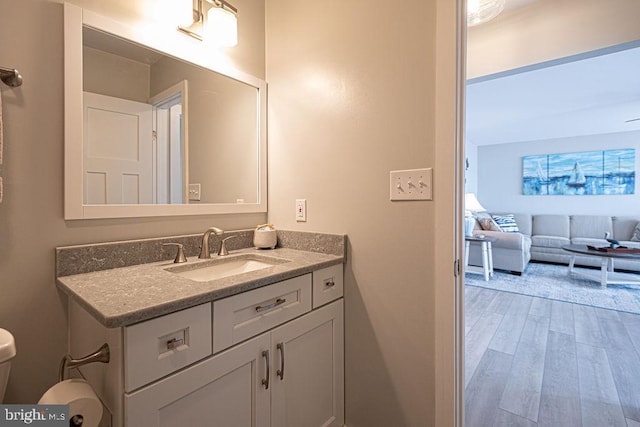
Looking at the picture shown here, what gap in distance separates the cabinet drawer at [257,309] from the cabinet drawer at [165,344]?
0.15 feet

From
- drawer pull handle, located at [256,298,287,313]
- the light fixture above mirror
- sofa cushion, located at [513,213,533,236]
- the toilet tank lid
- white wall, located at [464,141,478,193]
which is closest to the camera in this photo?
the toilet tank lid

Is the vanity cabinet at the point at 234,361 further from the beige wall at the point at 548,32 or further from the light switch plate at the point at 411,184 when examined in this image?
the beige wall at the point at 548,32

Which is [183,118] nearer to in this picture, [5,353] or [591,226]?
[5,353]

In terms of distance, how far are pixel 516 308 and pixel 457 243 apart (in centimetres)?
257

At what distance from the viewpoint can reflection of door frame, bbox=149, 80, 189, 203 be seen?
1375mm

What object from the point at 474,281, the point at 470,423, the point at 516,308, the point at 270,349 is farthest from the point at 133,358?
the point at 474,281

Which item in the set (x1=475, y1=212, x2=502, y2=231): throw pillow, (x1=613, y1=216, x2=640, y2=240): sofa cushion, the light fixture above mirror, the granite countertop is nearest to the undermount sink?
the granite countertop

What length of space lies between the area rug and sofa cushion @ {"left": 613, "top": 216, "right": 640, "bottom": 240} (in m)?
1.31

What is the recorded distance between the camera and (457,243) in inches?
44.8

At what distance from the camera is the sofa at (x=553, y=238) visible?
440 centimetres

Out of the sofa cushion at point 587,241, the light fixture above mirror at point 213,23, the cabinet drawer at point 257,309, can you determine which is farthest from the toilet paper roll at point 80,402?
the sofa cushion at point 587,241

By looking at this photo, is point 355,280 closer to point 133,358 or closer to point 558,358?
point 133,358

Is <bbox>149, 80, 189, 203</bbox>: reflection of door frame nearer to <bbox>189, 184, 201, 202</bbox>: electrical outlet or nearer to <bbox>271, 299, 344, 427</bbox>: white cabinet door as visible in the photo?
<bbox>189, 184, 201, 202</bbox>: electrical outlet

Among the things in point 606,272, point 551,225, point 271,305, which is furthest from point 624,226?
point 271,305
